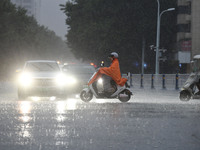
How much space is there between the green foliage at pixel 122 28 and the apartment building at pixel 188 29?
179cm

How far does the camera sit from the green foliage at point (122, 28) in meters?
59.8

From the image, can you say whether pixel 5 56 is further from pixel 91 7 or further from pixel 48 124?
pixel 48 124

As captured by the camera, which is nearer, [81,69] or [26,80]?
[26,80]

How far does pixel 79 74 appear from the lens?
78.7ft

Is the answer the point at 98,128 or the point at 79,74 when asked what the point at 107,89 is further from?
the point at 79,74

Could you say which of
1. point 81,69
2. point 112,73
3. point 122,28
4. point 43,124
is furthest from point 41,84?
point 122,28

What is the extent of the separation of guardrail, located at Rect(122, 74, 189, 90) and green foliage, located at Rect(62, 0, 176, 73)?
2377 cm

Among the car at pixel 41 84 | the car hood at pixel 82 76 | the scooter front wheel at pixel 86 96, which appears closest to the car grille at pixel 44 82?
the car at pixel 41 84

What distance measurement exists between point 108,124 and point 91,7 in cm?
5253

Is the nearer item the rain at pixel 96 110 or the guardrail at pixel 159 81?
the rain at pixel 96 110

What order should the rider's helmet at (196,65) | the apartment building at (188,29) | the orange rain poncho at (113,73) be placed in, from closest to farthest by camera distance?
the orange rain poncho at (113,73), the rider's helmet at (196,65), the apartment building at (188,29)

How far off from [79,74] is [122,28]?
1444 inches

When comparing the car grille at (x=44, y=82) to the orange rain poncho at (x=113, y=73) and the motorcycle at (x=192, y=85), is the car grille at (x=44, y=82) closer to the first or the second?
the orange rain poncho at (x=113, y=73)

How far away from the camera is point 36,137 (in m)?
8.97
